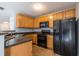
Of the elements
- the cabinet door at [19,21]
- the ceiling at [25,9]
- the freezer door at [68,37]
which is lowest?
the freezer door at [68,37]

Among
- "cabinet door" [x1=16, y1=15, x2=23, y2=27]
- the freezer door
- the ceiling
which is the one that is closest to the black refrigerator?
the freezer door

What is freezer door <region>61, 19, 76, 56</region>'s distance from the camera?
157cm

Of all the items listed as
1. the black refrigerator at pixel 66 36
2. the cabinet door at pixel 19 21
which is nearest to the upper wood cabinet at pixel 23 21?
the cabinet door at pixel 19 21

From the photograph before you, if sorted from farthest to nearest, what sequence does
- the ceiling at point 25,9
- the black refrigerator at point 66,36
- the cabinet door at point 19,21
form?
the black refrigerator at point 66,36
the cabinet door at point 19,21
the ceiling at point 25,9

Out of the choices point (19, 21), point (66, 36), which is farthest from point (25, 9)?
point (66, 36)

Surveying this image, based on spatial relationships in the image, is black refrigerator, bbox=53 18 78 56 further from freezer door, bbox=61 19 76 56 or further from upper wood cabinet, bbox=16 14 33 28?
upper wood cabinet, bbox=16 14 33 28

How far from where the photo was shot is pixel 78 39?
Result: 4.81ft

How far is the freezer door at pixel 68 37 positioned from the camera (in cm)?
157

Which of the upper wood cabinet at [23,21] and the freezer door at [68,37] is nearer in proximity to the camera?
the upper wood cabinet at [23,21]

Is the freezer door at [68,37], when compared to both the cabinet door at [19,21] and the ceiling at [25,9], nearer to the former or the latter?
the ceiling at [25,9]

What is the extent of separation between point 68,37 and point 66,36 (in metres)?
0.05

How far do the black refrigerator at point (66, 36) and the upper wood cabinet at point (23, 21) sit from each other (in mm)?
716

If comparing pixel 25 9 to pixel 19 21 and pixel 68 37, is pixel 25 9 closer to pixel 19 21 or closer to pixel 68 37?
pixel 19 21

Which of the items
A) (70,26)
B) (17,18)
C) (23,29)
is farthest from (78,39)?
(17,18)
